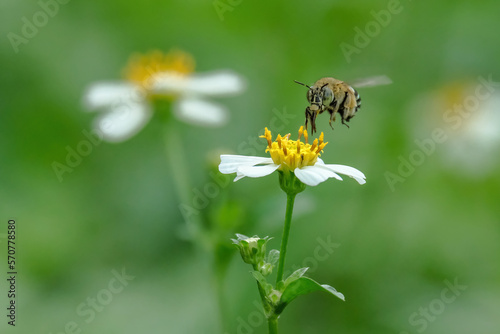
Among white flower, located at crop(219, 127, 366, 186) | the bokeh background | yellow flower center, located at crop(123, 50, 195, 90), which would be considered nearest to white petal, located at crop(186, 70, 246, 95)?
yellow flower center, located at crop(123, 50, 195, 90)

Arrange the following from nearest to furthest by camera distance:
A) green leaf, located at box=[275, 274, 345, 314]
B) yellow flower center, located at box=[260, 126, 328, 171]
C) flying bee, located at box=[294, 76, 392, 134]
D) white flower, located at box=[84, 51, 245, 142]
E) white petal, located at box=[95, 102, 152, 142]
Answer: green leaf, located at box=[275, 274, 345, 314] → yellow flower center, located at box=[260, 126, 328, 171] → flying bee, located at box=[294, 76, 392, 134] → white petal, located at box=[95, 102, 152, 142] → white flower, located at box=[84, 51, 245, 142]

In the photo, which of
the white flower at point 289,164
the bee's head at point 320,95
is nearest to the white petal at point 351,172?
the white flower at point 289,164

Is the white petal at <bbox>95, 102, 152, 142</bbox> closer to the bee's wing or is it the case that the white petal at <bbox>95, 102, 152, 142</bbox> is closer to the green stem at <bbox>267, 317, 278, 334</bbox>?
the bee's wing

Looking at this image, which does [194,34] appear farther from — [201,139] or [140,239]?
[140,239]

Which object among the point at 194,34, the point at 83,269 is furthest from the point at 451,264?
the point at 194,34

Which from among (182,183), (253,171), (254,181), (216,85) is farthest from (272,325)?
(254,181)
